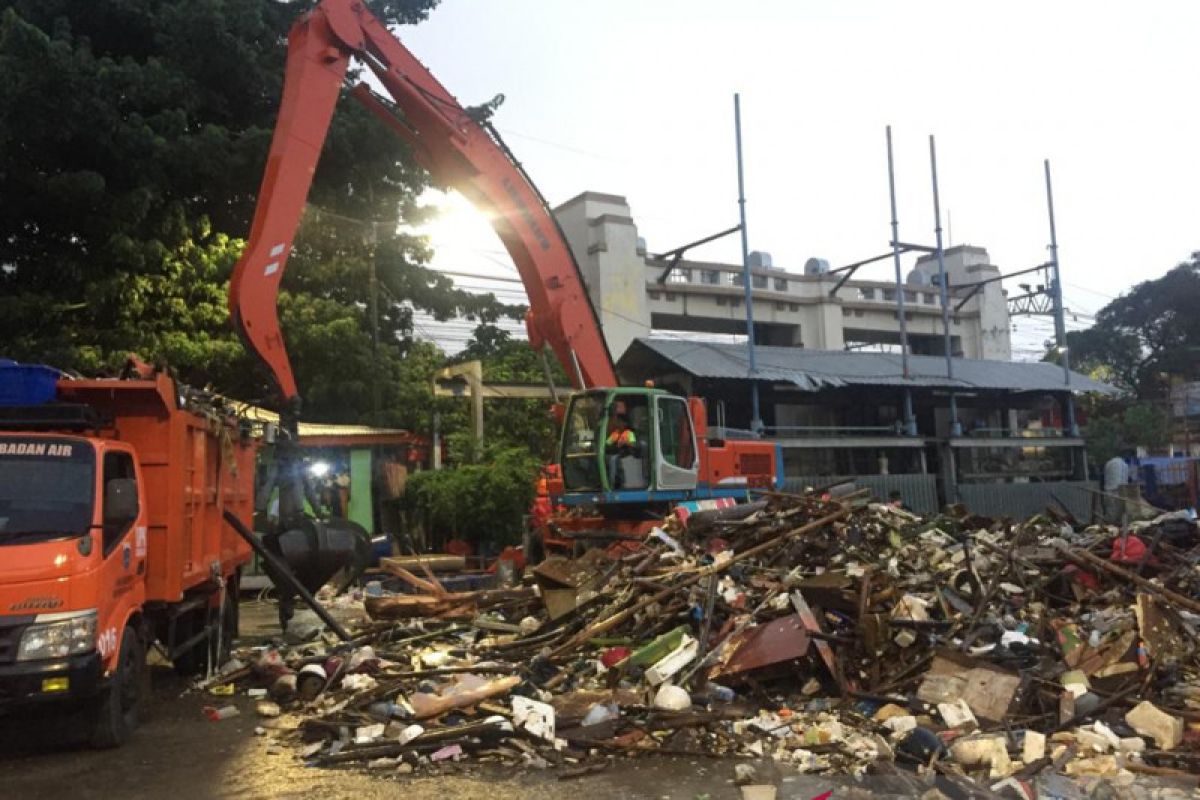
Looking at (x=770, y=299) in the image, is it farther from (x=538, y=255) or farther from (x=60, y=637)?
(x=60, y=637)

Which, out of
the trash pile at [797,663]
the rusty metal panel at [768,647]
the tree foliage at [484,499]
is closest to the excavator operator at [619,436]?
the trash pile at [797,663]

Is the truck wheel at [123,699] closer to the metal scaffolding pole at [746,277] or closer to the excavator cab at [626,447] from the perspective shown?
the excavator cab at [626,447]

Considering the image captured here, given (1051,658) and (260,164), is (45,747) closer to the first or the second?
(1051,658)

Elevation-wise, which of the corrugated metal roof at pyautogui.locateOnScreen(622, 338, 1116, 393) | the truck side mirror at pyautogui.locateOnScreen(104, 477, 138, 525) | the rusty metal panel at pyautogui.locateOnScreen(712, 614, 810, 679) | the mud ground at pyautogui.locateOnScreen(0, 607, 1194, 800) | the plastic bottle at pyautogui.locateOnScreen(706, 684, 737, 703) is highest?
the corrugated metal roof at pyautogui.locateOnScreen(622, 338, 1116, 393)

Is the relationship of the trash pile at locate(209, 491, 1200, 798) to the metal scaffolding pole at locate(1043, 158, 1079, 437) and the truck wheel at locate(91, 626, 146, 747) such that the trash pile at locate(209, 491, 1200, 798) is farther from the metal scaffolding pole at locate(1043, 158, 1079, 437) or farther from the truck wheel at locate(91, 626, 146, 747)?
the metal scaffolding pole at locate(1043, 158, 1079, 437)

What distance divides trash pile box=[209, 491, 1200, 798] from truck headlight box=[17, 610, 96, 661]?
1.60 meters

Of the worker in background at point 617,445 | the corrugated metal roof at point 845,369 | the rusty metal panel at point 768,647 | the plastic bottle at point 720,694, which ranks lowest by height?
the plastic bottle at point 720,694

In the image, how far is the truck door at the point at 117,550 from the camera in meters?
5.58

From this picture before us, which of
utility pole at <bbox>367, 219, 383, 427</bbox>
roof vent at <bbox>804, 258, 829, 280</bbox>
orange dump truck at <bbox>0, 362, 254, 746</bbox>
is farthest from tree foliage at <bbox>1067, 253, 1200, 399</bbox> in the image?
orange dump truck at <bbox>0, 362, 254, 746</bbox>

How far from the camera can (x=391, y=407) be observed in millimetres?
19188

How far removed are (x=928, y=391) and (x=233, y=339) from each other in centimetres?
2260

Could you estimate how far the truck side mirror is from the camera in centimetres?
590

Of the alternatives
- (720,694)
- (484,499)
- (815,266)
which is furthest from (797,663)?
(815,266)

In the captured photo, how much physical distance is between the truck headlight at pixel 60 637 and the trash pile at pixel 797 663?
5.25 feet
